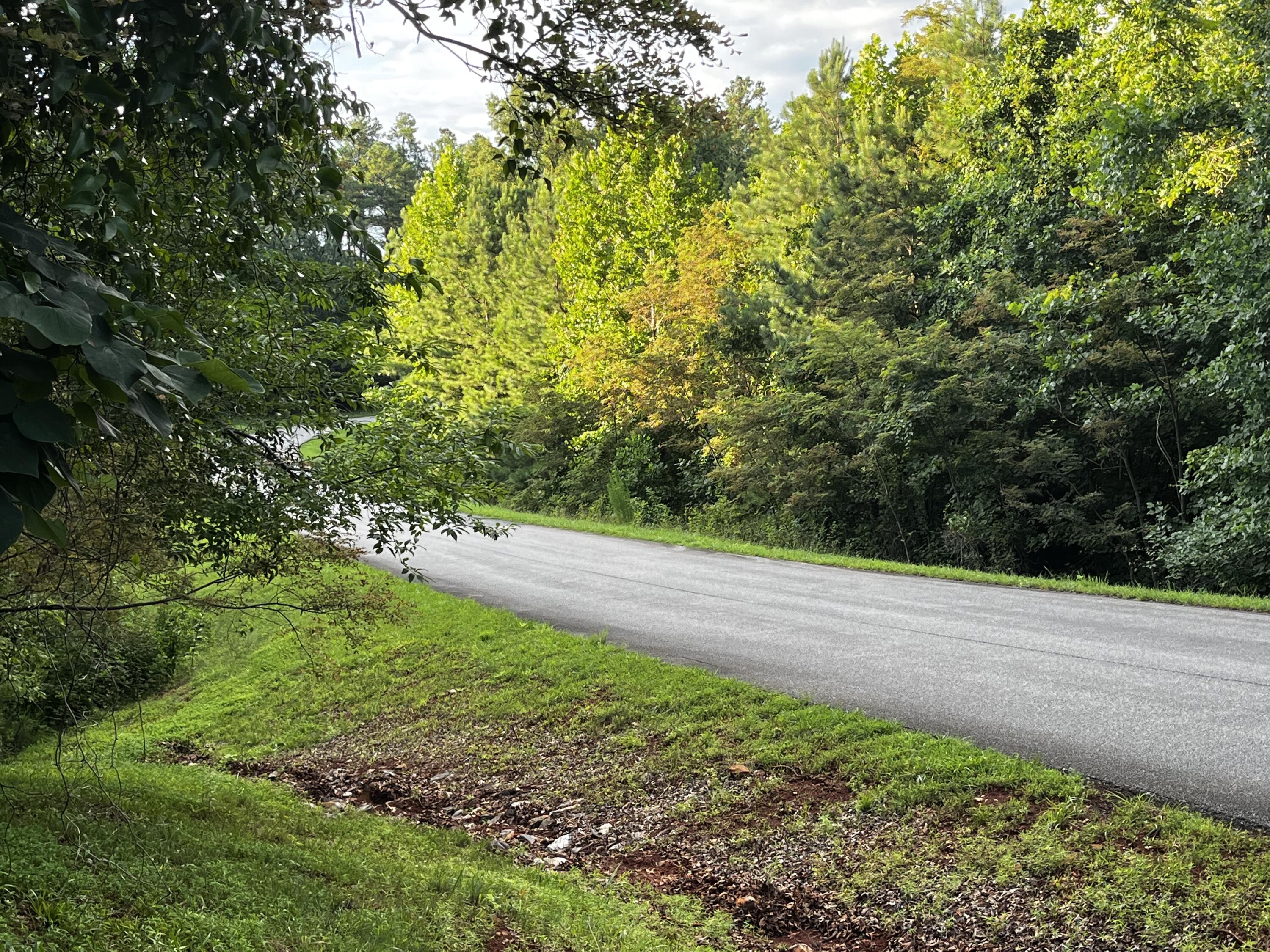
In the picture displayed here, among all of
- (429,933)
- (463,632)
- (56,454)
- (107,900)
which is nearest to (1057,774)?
(429,933)

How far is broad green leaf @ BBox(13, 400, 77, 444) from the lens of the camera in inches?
55.3

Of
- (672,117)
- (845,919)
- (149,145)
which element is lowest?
(845,919)

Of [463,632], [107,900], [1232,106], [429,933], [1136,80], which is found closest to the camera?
[107,900]

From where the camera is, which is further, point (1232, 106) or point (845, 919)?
point (1232, 106)

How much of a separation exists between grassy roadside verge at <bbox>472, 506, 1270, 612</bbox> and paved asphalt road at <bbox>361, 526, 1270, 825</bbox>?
0.41 m

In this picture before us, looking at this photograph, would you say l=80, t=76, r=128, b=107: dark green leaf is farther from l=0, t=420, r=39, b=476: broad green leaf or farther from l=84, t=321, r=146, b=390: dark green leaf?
l=0, t=420, r=39, b=476: broad green leaf

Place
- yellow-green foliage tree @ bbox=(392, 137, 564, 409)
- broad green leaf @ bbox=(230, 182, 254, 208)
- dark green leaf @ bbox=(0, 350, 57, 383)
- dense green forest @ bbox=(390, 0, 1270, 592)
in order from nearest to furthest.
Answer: dark green leaf @ bbox=(0, 350, 57, 383) < broad green leaf @ bbox=(230, 182, 254, 208) < dense green forest @ bbox=(390, 0, 1270, 592) < yellow-green foliage tree @ bbox=(392, 137, 564, 409)

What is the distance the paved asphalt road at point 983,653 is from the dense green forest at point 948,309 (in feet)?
12.5

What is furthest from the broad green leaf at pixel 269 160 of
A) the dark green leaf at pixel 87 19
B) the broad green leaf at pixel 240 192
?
the dark green leaf at pixel 87 19

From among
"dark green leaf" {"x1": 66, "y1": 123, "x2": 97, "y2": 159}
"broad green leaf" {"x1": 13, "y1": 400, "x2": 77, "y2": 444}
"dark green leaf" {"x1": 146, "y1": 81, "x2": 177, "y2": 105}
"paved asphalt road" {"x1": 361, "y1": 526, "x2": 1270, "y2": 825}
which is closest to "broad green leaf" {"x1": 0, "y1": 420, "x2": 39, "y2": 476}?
"broad green leaf" {"x1": 13, "y1": 400, "x2": 77, "y2": 444}

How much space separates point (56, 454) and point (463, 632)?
372 inches

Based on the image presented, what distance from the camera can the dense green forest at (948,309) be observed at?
43.9ft

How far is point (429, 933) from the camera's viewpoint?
12.5ft

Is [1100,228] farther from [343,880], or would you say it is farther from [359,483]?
[343,880]
